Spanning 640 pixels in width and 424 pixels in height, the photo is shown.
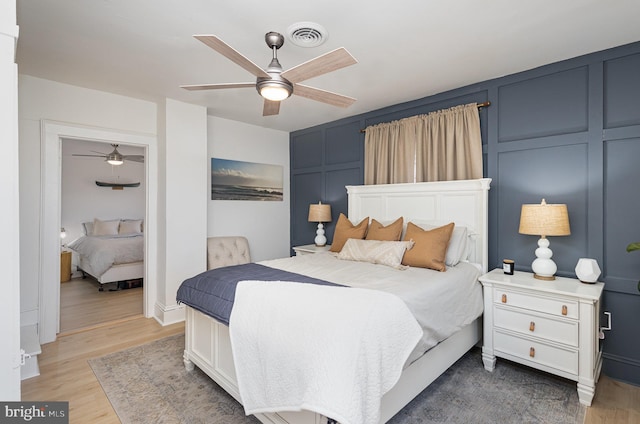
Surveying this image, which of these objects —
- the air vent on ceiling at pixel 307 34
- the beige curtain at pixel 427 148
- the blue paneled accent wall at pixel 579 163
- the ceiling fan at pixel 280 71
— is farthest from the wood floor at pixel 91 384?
the air vent on ceiling at pixel 307 34

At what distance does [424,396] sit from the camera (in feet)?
7.32

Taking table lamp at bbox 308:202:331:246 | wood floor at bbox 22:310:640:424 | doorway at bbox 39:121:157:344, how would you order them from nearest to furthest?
1. wood floor at bbox 22:310:640:424
2. doorway at bbox 39:121:157:344
3. table lamp at bbox 308:202:331:246

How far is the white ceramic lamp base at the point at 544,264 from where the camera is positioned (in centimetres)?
254

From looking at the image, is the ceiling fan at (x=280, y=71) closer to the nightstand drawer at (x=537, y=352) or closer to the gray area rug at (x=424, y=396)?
the gray area rug at (x=424, y=396)

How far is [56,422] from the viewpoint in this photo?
169 centimetres

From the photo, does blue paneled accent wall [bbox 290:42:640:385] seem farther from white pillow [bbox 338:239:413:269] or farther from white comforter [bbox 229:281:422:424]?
white comforter [bbox 229:281:422:424]

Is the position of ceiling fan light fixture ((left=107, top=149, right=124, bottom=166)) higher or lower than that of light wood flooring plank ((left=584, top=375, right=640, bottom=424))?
higher

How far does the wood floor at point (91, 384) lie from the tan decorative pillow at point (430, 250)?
4.44ft

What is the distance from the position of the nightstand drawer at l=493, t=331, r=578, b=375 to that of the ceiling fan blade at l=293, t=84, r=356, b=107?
2290 mm

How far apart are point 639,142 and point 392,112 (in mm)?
2273

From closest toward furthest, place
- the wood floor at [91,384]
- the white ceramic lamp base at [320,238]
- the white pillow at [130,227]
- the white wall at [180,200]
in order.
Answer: the wood floor at [91,384] → the white wall at [180,200] → the white ceramic lamp base at [320,238] → the white pillow at [130,227]

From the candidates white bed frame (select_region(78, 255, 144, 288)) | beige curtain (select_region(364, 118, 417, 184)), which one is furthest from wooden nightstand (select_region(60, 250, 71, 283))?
beige curtain (select_region(364, 118, 417, 184))

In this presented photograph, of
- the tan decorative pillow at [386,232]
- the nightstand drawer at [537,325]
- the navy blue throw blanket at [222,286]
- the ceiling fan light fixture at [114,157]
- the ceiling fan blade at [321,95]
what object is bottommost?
the nightstand drawer at [537,325]

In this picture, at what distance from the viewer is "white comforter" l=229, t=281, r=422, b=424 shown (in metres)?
1.35
